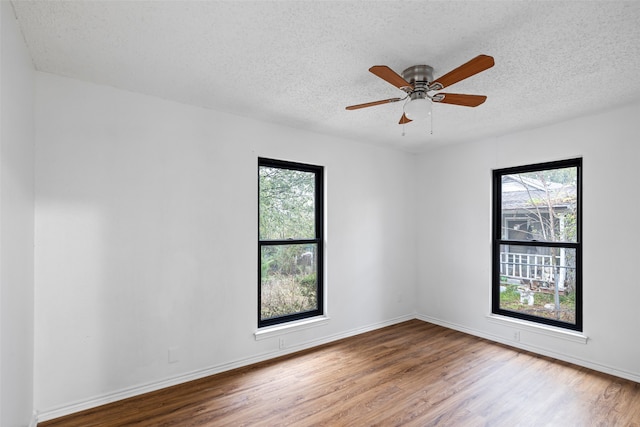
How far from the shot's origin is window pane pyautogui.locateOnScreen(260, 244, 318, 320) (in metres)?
3.62

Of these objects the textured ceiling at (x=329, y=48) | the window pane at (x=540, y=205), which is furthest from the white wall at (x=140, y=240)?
the window pane at (x=540, y=205)

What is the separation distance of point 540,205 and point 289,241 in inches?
114

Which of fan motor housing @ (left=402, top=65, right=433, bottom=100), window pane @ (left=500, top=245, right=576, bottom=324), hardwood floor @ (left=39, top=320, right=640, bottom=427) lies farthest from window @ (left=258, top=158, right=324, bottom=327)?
window pane @ (left=500, top=245, right=576, bottom=324)

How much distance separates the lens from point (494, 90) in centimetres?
270

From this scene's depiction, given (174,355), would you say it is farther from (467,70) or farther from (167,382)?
(467,70)

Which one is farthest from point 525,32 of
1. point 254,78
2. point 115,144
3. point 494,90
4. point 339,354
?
point 339,354

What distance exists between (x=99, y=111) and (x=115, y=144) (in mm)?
268

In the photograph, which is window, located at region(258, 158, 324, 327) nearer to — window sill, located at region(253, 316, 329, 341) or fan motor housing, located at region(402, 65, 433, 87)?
window sill, located at region(253, 316, 329, 341)

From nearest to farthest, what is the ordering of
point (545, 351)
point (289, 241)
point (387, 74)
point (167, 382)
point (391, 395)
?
point (387, 74) → point (391, 395) → point (167, 382) → point (545, 351) → point (289, 241)

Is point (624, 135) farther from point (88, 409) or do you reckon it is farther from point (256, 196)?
point (88, 409)

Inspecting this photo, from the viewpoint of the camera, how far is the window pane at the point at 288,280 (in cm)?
362

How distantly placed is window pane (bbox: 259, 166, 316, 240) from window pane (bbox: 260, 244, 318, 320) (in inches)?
6.5

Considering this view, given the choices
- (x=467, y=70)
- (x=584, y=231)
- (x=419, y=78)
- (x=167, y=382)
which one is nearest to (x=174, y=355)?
(x=167, y=382)

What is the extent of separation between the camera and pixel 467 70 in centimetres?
188
